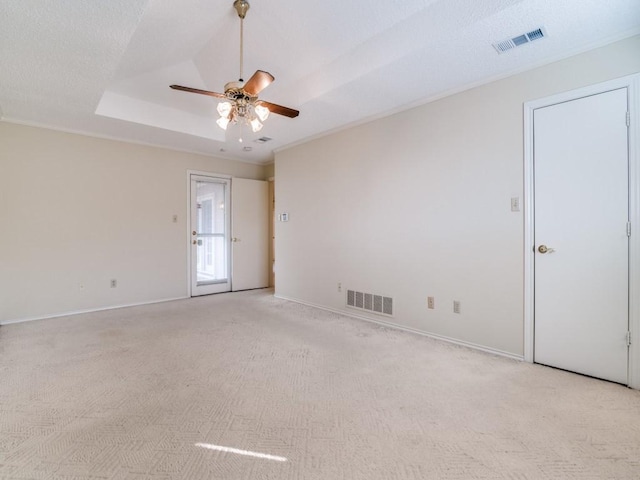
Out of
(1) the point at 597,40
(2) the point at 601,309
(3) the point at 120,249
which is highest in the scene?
(1) the point at 597,40

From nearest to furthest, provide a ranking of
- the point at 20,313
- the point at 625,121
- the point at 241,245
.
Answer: the point at 625,121 → the point at 20,313 → the point at 241,245

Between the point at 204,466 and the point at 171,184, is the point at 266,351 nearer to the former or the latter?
the point at 204,466

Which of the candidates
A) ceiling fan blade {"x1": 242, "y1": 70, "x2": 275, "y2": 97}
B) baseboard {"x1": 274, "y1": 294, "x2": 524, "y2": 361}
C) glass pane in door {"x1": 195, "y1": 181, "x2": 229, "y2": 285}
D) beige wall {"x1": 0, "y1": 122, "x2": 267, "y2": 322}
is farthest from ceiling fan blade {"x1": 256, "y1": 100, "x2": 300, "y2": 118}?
glass pane in door {"x1": 195, "y1": 181, "x2": 229, "y2": 285}

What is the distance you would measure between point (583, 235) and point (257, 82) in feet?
9.16

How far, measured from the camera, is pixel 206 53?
10.8 ft

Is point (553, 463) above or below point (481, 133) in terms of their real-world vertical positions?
below

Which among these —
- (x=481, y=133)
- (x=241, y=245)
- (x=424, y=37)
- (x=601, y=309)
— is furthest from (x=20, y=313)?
(x=601, y=309)

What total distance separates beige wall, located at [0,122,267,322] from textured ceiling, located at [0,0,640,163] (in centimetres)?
51

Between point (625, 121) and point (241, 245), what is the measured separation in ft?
17.7

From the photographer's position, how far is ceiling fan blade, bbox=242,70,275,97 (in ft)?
7.54

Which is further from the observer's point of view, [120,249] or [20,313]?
[120,249]

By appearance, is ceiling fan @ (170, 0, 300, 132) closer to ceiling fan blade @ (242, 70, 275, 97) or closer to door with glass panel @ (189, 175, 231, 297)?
ceiling fan blade @ (242, 70, 275, 97)

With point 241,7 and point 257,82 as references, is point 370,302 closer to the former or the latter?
point 257,82

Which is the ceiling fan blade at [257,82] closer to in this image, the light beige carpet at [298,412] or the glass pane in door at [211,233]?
the light beige carpet at [298,412]
